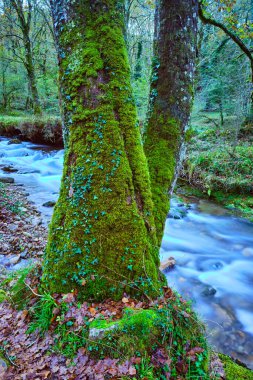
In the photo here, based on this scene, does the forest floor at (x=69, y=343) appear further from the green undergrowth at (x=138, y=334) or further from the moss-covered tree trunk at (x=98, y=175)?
the moss-covered tree trunk at (x=98, y=175)

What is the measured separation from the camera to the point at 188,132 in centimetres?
313

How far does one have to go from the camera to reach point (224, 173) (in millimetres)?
9969

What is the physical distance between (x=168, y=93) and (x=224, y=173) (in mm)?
7794

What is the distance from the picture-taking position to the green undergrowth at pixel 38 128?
15555mm

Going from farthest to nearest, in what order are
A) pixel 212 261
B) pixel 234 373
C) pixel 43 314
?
pixel 212 261 → pixel 234 373 → pixel 43 314

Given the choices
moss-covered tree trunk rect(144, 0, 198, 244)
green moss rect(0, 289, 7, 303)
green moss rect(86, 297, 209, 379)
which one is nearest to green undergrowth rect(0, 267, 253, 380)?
green moss rect(86, 297, 209, 379)

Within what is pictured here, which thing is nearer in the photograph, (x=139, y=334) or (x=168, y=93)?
(x=139, y=334)

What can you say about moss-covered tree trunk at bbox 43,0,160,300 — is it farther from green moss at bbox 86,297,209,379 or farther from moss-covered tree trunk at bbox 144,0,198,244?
moss-covered tree trunk at bbox 144,0,198,244

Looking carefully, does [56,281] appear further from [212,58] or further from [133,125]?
[212,58]

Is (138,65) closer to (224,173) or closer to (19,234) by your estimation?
(224,173)

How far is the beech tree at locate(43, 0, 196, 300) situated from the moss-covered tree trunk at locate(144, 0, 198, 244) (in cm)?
58

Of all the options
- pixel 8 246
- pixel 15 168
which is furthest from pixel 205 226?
pixel 15 168

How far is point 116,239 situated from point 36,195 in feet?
25.0

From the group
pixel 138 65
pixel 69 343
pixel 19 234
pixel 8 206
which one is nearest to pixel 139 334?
pixel 69 343
